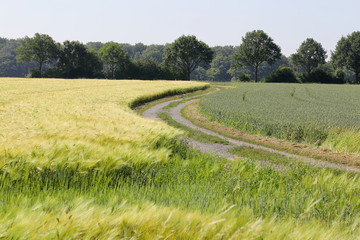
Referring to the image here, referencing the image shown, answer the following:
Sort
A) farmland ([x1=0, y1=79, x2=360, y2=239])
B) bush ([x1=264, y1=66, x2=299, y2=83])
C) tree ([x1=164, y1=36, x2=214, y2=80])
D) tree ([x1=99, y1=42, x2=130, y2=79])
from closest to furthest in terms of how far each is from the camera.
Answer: farmland ([x1=0, y1=79, x2=360, y2=239]), bush ([x1=264, y1=66, x2=299, y2=83]), tree ([x1=99, y1=42, x2=130, y2=79]), tree ([x1=164, y1=36, x2=214, y2=80])

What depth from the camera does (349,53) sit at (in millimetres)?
95188

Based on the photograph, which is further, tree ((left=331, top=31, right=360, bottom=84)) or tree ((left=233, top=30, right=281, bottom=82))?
tree ((left=233, top=30, right=281, bottom=82))

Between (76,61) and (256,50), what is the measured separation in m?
51.5

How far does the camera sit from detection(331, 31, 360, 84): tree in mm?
95125

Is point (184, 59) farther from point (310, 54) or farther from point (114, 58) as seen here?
point (310, 54)

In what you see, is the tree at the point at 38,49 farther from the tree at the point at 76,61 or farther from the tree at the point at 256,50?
Result: the tree at the point at 256,50

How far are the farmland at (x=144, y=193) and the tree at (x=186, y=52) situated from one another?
9476 cm

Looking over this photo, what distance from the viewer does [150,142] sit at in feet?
32.1

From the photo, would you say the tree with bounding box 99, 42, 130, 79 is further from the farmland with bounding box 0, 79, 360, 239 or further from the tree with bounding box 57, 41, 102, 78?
the farmland with bounding box 0, 79, 360, 239

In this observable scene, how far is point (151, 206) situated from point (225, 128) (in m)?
17.4

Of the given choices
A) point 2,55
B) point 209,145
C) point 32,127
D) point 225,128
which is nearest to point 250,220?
point 32,127

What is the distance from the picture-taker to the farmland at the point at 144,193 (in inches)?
123

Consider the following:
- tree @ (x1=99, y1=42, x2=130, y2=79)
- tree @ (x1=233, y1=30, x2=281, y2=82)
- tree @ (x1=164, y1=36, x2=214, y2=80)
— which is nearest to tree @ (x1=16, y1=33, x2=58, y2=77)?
tree @ (x1=99, y1=42, x2=130, y2=79)

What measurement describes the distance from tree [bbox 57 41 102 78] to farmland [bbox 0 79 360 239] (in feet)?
299
